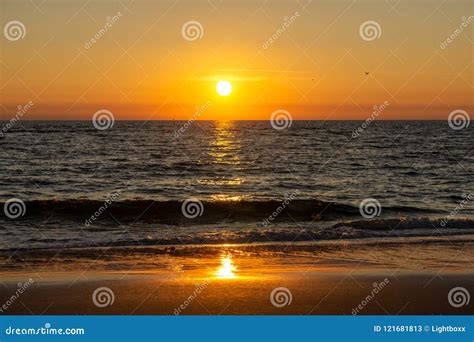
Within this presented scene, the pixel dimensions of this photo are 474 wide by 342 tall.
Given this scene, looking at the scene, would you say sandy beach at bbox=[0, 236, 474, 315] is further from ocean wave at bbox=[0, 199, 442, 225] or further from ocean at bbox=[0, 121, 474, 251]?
ocean wave at bbox=[0, 199, 442, 225]

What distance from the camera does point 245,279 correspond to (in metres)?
10.4

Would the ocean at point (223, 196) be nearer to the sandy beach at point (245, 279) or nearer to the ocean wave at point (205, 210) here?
the ocean wave at point (205, 210)

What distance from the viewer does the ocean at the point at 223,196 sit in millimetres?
17469

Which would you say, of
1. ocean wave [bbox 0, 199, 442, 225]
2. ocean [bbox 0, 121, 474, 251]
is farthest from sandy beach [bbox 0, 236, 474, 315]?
ocean wave [bbox 0, 199, 442, 225]

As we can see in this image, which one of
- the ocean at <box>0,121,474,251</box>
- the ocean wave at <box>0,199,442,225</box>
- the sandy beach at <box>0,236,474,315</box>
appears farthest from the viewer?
the ocean wave at <box>0,199,442,225</box>

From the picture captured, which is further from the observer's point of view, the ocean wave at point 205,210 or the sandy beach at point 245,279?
Result: the ocean wave at point 205,210

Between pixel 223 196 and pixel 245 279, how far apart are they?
16748 millimetres

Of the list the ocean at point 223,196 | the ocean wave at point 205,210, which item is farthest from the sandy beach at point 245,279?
the ocean wave at point 205,210

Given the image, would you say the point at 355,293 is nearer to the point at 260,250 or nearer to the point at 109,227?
the point at 260,250

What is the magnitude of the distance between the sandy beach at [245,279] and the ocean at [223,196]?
80.1 inches

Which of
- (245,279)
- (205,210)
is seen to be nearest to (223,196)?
(205,210)

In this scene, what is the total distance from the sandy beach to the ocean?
2.04 meters

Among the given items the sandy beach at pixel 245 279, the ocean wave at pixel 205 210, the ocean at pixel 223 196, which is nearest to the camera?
the sandy beach at pixel 245 279

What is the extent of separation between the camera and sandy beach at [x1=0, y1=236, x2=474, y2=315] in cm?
885
